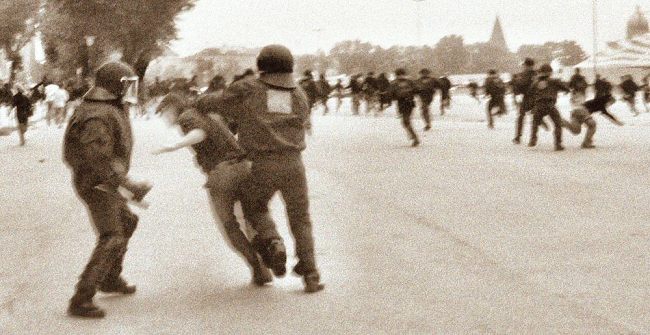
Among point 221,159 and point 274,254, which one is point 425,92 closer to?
point 221,159

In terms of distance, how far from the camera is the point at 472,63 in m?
170

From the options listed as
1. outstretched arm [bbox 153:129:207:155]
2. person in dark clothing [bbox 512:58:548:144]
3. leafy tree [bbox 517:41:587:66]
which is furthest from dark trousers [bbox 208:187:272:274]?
leafy tree [bbox 517:41:587:66]

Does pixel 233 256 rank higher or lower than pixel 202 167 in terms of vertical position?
lower

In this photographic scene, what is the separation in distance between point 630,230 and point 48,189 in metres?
9.32

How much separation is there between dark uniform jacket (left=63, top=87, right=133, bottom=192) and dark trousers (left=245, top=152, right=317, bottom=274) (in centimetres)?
90

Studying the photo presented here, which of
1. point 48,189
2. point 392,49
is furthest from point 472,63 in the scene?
point 48,189

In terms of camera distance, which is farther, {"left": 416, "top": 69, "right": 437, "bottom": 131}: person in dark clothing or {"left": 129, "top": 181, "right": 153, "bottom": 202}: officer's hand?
{"left": 416, "top": 69, "right": 437, "bottom": 131}: person in dark clothing

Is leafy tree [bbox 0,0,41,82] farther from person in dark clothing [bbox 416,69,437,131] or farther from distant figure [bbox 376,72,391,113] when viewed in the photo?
person in dark clothing [bbox 416,69,437,131]

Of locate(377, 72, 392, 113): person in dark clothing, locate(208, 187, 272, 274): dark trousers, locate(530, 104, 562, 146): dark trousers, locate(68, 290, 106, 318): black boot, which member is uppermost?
locate(208, 187, 272, 274): dark trousers

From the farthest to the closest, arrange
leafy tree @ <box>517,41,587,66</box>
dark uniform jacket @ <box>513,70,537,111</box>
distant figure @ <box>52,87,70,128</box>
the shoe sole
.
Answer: leafy tree @ <box>517,41,587,66</box>, distant figure @ <box>52,87,70,128</box>, dark uniform jacket @ <box>513,70,537,111</box>, the shoe sole

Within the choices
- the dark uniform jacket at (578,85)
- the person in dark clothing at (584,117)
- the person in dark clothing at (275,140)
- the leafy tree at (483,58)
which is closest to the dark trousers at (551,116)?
the person in dark clothing at (584,117)

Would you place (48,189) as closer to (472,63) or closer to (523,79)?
(523,79)

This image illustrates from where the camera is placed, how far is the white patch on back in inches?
298

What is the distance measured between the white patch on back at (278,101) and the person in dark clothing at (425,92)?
22734mm
